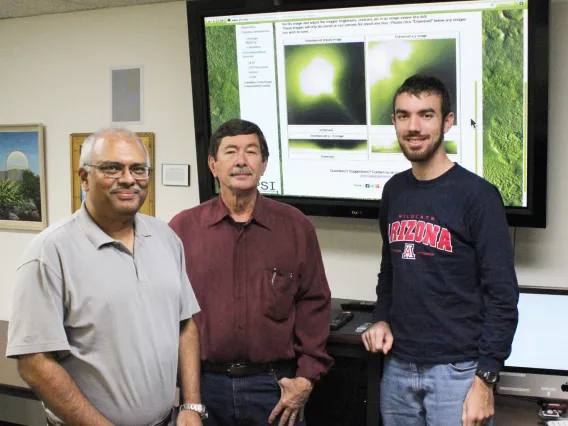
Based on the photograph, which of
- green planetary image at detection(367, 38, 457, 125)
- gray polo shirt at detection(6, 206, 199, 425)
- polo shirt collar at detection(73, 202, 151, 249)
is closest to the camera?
gray polo shirt at detection(6, 206, 199, 425)

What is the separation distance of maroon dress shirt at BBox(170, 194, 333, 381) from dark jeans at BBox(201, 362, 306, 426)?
65 mm

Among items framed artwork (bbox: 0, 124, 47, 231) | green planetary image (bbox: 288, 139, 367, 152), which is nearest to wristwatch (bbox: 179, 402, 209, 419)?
green planetary image (bbox: 288, 139, 367, 152)

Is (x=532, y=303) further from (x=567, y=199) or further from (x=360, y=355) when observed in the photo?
(x=360, y=355)

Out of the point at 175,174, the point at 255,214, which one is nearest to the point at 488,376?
the point at 255,214

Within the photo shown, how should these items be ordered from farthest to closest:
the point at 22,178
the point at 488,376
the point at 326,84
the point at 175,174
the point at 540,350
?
1. the point at 22,178
2. the point at 175,174
3. the point at 326,84
4. the point at 540,350
5. the point at 488,376

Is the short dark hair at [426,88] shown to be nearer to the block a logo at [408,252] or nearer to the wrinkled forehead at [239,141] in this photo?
the block a logo at [408,252]

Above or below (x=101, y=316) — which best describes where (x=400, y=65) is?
above

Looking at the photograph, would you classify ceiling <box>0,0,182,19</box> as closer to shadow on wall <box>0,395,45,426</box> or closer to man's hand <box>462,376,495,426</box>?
shadow on wall <box>0,395,45,426</box>

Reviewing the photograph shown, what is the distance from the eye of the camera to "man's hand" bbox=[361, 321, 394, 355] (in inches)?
74.0

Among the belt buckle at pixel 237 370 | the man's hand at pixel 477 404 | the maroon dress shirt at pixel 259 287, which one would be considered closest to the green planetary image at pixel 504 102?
the maroon dress shirt at pixel 259 287

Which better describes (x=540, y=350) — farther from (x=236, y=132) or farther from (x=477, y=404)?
(x=236, y=132)

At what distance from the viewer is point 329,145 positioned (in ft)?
8.34

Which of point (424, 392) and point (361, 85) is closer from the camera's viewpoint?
point (424, 392)

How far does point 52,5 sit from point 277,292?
185 cm
